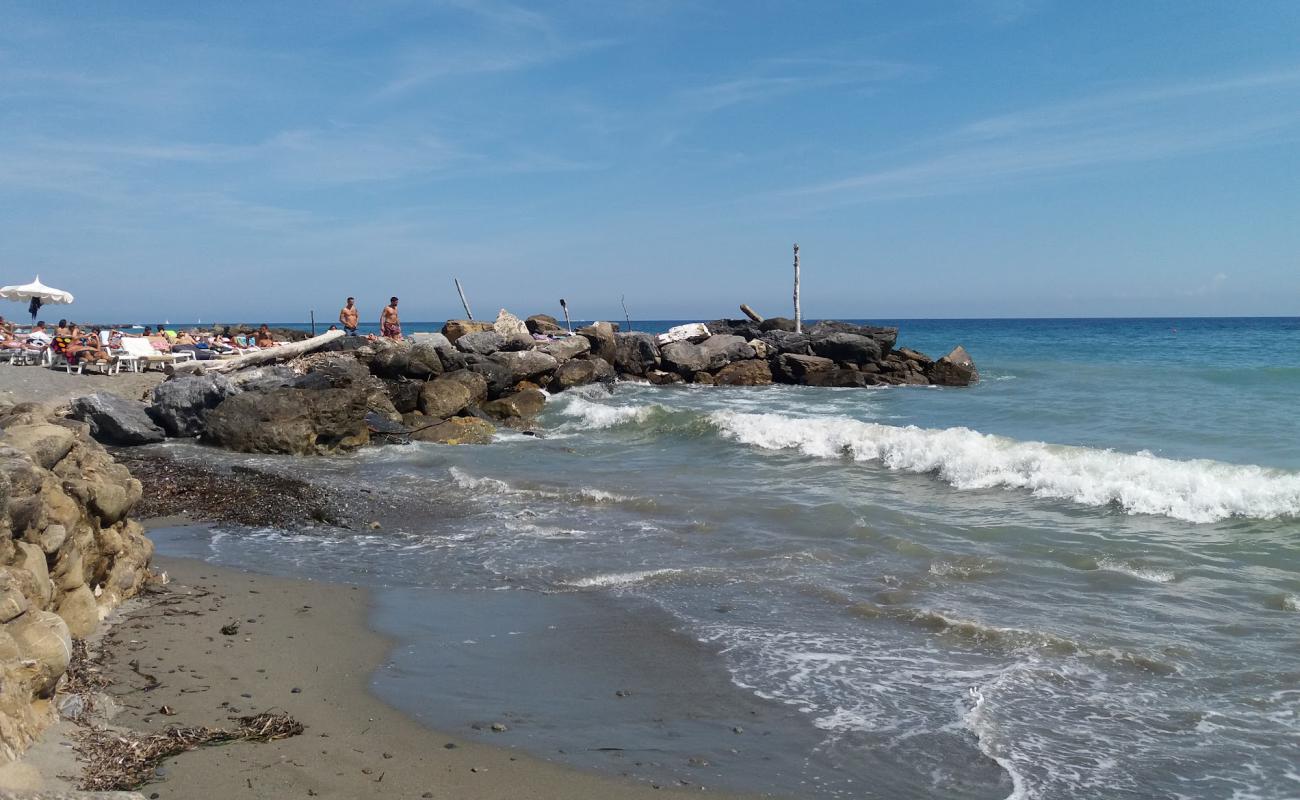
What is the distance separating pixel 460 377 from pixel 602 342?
9.85m

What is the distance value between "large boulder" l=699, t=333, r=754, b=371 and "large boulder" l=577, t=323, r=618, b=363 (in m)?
2.97

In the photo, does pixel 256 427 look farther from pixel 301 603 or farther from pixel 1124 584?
pixel 1124 584

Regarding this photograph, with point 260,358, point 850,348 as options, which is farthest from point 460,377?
point 850,348

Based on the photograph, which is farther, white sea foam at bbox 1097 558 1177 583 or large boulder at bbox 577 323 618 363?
large boulder at bbox 577 323 618 363

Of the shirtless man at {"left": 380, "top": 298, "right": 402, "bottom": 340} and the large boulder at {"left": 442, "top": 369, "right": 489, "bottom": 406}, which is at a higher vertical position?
the shirtless man at {"left": 380, "top": 298, "right": 402, "bottom": 340}

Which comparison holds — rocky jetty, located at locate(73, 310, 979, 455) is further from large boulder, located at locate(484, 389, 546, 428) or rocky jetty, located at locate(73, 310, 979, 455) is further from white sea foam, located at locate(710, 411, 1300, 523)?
white sea foam, located at locate(710, 411, 1300, 523)

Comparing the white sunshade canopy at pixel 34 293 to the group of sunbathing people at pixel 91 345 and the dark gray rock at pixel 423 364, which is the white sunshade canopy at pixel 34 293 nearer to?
the group of sunbathing people at pixel 91 345

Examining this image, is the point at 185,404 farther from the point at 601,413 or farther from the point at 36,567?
the point at 36,567

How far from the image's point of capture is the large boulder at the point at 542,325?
31875mm

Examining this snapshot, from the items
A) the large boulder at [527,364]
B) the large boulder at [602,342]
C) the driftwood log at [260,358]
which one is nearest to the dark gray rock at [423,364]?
the large boulder at [527,364]

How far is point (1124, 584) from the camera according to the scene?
7.69 metres

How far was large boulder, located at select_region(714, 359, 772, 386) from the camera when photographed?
95.0ft

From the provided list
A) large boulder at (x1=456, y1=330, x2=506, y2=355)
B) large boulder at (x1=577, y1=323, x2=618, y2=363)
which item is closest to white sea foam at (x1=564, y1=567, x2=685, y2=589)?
large boulder at (x1=456, y1=330, x2=506, y2=355)

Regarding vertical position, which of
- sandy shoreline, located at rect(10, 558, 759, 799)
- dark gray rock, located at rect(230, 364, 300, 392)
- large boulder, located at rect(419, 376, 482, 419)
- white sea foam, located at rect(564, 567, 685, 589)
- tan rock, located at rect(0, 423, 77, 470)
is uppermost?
tan rock, located at rect(0, 423, 77, 470)
